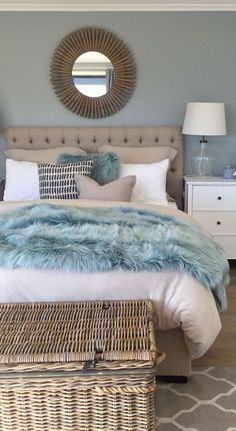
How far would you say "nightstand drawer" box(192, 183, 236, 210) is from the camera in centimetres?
366

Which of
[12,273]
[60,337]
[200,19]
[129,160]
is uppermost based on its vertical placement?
[200,19]

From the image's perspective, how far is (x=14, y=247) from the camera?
1.98 m

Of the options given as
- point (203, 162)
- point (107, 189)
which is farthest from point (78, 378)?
point (203, 162)

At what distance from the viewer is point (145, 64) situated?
12.7ft

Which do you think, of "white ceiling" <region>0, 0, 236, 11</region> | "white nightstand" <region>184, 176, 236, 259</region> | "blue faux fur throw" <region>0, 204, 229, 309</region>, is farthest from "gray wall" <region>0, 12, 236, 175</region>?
"blue faux fur throw" <region>0, 204, 229, 309</region>

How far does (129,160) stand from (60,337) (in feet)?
7.62

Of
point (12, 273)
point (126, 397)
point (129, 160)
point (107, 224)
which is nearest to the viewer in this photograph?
point (126, 397)

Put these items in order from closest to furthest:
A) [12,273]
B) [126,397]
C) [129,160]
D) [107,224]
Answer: [126,397], [12,273], [107,224], [129,160]

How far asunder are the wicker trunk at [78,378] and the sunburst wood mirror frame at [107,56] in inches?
105

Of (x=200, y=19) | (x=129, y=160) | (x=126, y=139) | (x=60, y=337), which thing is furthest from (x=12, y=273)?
(x=200, y=19)

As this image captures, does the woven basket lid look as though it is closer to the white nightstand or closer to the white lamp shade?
the white nightstand

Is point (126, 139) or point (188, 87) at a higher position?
point (188, 87)

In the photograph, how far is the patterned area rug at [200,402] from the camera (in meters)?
1.86

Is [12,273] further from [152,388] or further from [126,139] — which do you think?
[126,139]
